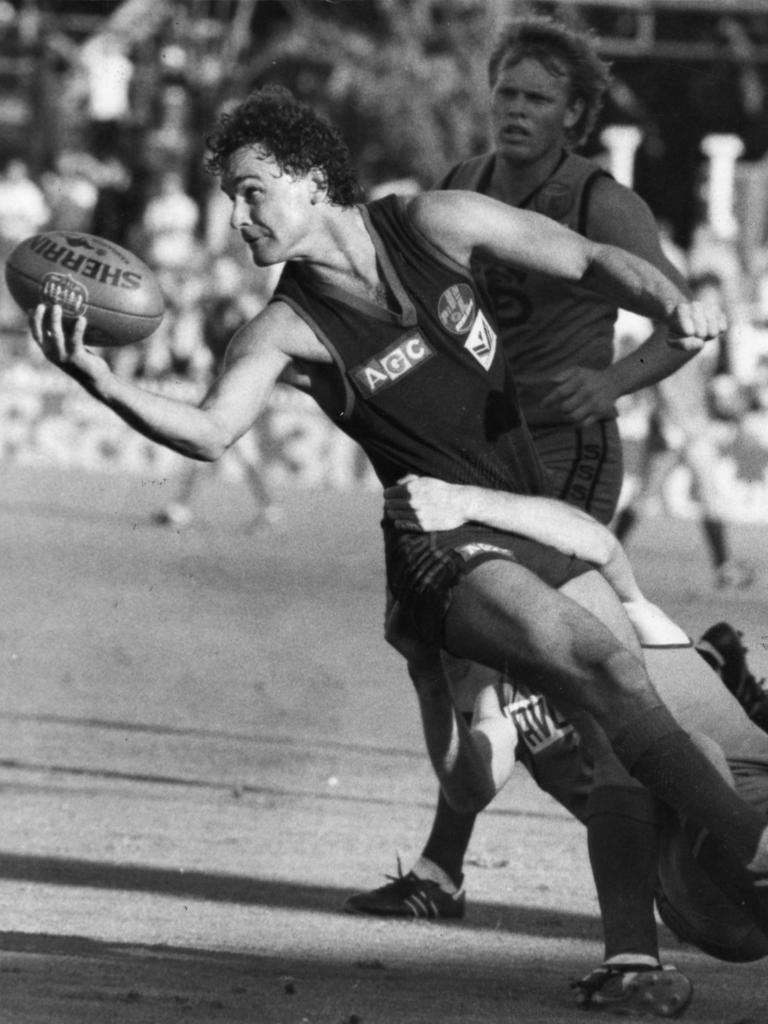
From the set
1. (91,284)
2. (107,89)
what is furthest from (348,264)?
(107,89)

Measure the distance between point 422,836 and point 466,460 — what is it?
2.18 m

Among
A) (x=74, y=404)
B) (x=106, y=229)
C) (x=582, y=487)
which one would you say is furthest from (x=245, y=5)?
(x=582, y=487)

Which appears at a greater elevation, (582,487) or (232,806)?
(582,487)

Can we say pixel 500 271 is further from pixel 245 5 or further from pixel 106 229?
pixel 245 5

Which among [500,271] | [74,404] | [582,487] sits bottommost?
[74,404]

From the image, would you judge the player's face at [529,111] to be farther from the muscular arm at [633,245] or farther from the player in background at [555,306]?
the muscular arm at [633,245]

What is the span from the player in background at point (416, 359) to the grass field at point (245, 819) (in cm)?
88

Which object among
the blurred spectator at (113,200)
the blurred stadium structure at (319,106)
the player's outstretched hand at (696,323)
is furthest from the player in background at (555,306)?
the blurred spectator at (113,200)

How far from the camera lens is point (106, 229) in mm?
20641

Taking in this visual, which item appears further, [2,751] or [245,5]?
[245,5]

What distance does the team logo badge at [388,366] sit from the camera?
209 inches

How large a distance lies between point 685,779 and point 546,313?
2011 millimetres

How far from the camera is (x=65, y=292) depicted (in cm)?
536

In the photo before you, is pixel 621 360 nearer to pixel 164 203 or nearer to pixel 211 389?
pixel 211 389
